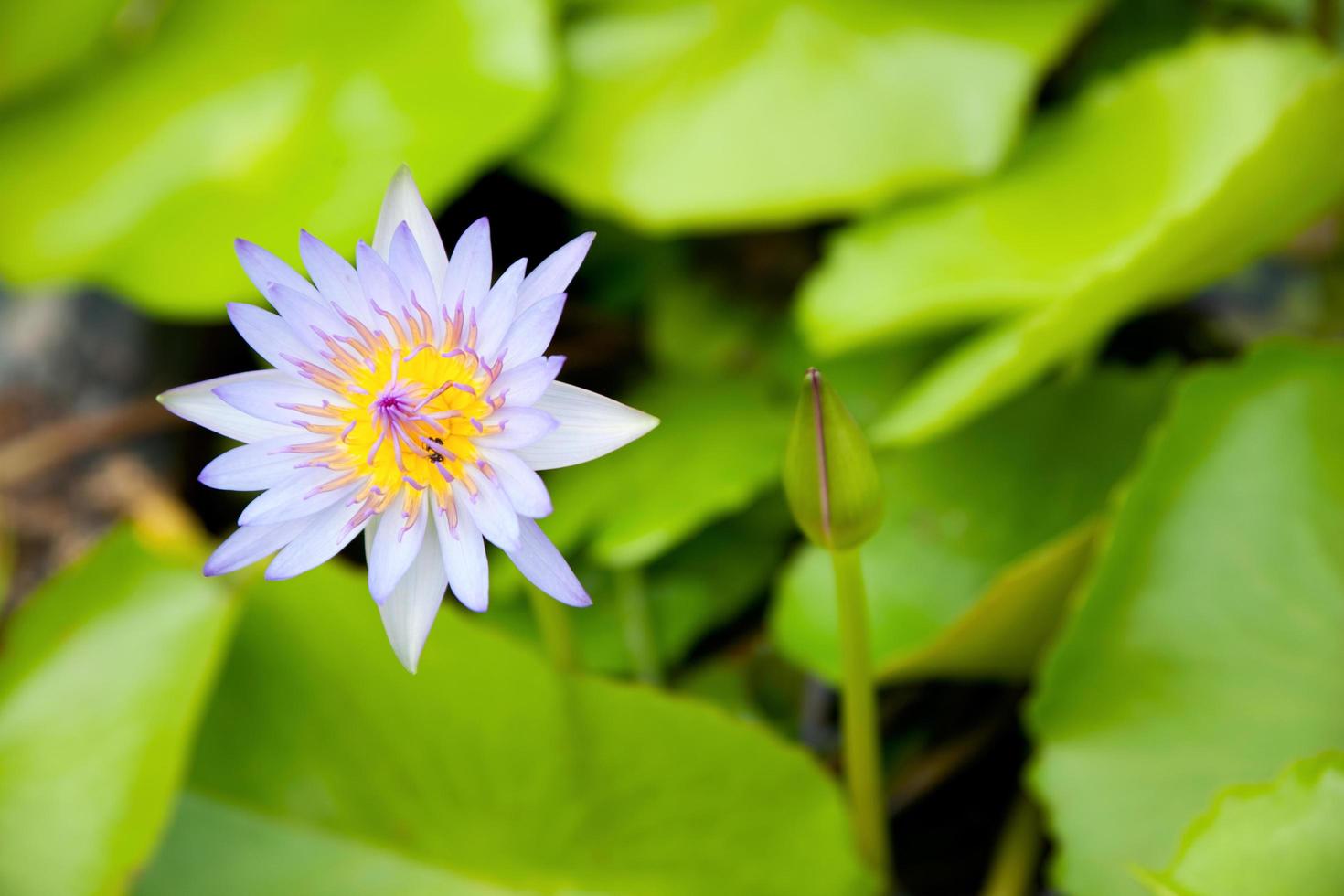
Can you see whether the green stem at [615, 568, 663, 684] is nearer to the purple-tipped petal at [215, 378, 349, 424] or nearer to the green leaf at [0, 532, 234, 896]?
the green leaf at [0, 532, 234, 896]

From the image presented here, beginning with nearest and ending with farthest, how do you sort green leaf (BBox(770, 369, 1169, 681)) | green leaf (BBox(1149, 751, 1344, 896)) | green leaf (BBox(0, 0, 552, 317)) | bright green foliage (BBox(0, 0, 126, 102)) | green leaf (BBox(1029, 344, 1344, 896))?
green leaf (BBox(1149, 751, 1344, 896)) < green leaf (BBox(1029, 344, 1344, 896)) < green leaf (BBox(770, 369, 1169, 681)) < green leaf (BBox(0, 0, 552, 317)) < bright green foliage (BBox(0, 0, 126, 102))

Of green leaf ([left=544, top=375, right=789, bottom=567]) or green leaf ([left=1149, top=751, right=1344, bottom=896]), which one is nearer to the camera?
green leaf ([left=1149, top=751, right=1344, bottom=896])

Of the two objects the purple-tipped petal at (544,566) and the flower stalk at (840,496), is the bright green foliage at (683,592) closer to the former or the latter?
the flower stalk at (840,496)

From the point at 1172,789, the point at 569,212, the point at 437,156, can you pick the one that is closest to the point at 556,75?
the point at 437,156

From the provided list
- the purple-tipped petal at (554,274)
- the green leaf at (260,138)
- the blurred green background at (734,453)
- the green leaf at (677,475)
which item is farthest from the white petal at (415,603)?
the green leaf at (260,138)

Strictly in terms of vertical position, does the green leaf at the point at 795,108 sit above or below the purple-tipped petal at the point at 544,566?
above

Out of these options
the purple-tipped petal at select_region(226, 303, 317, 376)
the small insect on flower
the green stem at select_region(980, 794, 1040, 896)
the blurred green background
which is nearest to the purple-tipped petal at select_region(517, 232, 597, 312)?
the small insect on flower
